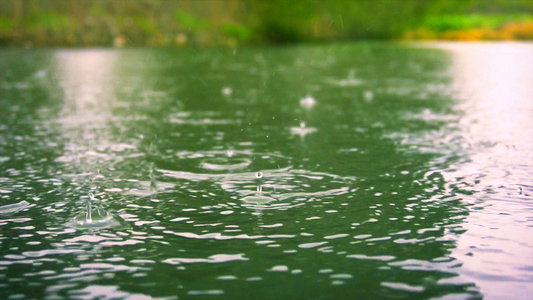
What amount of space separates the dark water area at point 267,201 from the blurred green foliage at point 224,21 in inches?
3110

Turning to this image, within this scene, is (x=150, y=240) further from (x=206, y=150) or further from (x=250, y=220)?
(x=206, y=150)

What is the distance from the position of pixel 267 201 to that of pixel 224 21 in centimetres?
11044

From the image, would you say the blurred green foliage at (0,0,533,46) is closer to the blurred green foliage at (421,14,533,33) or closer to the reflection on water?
the blurred green foliage at (421,14,533,33)

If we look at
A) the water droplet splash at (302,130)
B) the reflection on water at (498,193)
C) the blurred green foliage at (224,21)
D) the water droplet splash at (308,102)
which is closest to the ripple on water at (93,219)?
the reflection on water at (498,193)

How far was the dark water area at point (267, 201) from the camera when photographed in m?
8.66

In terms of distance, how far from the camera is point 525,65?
172 feet

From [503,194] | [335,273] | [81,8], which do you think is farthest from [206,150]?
[81,8]

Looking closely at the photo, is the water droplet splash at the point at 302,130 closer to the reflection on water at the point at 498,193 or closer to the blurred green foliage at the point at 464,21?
the reflection on water at the point at 498,193

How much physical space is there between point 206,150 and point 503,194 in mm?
8252

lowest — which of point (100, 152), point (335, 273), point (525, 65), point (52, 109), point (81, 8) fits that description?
point (335, 273)

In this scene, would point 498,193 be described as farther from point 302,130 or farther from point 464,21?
point 464,21

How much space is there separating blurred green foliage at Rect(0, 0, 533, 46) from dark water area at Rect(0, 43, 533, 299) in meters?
79.0

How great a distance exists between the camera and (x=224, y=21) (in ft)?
393

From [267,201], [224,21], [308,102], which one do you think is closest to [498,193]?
[267,201]
